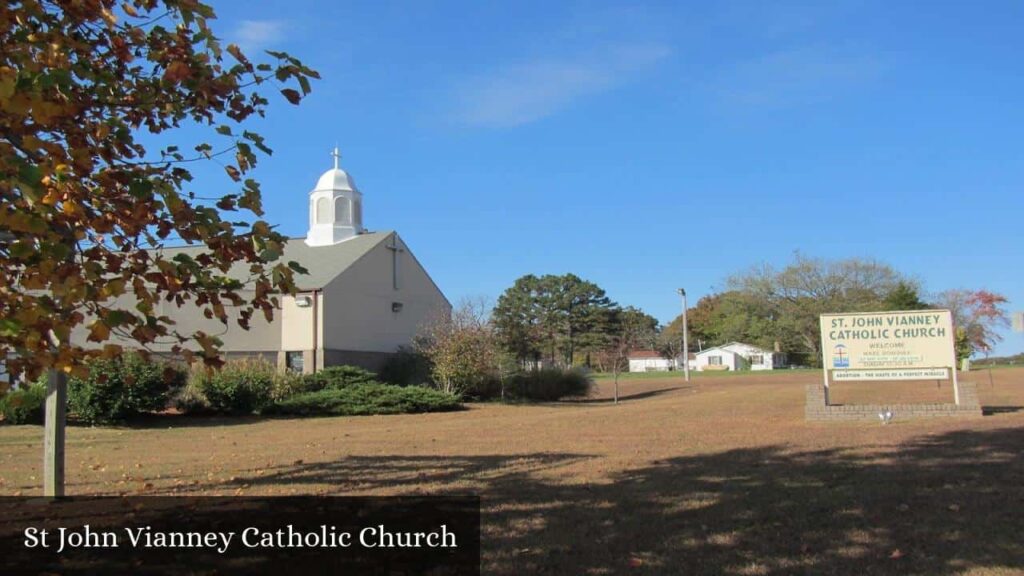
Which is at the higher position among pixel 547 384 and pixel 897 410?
pixel 547 384

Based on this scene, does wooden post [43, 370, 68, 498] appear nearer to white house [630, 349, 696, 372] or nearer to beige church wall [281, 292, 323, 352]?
beige church wall [281, 292, 323, 352]

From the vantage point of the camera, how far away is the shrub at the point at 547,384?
3309 centimetres

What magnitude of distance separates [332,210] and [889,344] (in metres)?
26.3

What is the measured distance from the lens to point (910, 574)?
5035mm

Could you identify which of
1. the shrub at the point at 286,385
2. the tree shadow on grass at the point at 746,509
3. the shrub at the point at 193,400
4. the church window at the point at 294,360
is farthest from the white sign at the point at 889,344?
the church window at the point at 294,360

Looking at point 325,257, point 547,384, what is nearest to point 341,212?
point 325,257

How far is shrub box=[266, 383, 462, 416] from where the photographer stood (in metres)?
24.3

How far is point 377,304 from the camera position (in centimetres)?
3503

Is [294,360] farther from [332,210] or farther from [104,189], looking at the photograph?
[104,189]

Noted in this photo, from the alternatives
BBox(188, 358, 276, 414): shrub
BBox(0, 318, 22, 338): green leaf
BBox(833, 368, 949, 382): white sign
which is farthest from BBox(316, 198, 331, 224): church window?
BBox(0, 318, 22, 338): green leaf

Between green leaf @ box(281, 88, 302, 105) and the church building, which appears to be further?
the church building

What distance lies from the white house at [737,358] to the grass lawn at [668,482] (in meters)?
78.4

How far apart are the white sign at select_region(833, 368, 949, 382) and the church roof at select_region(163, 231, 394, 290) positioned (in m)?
20.0

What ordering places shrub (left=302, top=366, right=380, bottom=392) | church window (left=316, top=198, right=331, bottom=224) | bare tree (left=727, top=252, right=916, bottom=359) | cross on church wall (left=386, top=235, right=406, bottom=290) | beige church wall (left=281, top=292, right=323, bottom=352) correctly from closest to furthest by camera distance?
shrub (left=302, top=366, right=380, bottom=392)
beige church wall (left=281, top=292, right=323, bottom=352)
cross on church wall (left=386, top=235, right=406, bottom=290)
church window (left=316, top=198, right=331, bottom=224)
bare tree (left=727, top=252, right=916, bottom=359)
